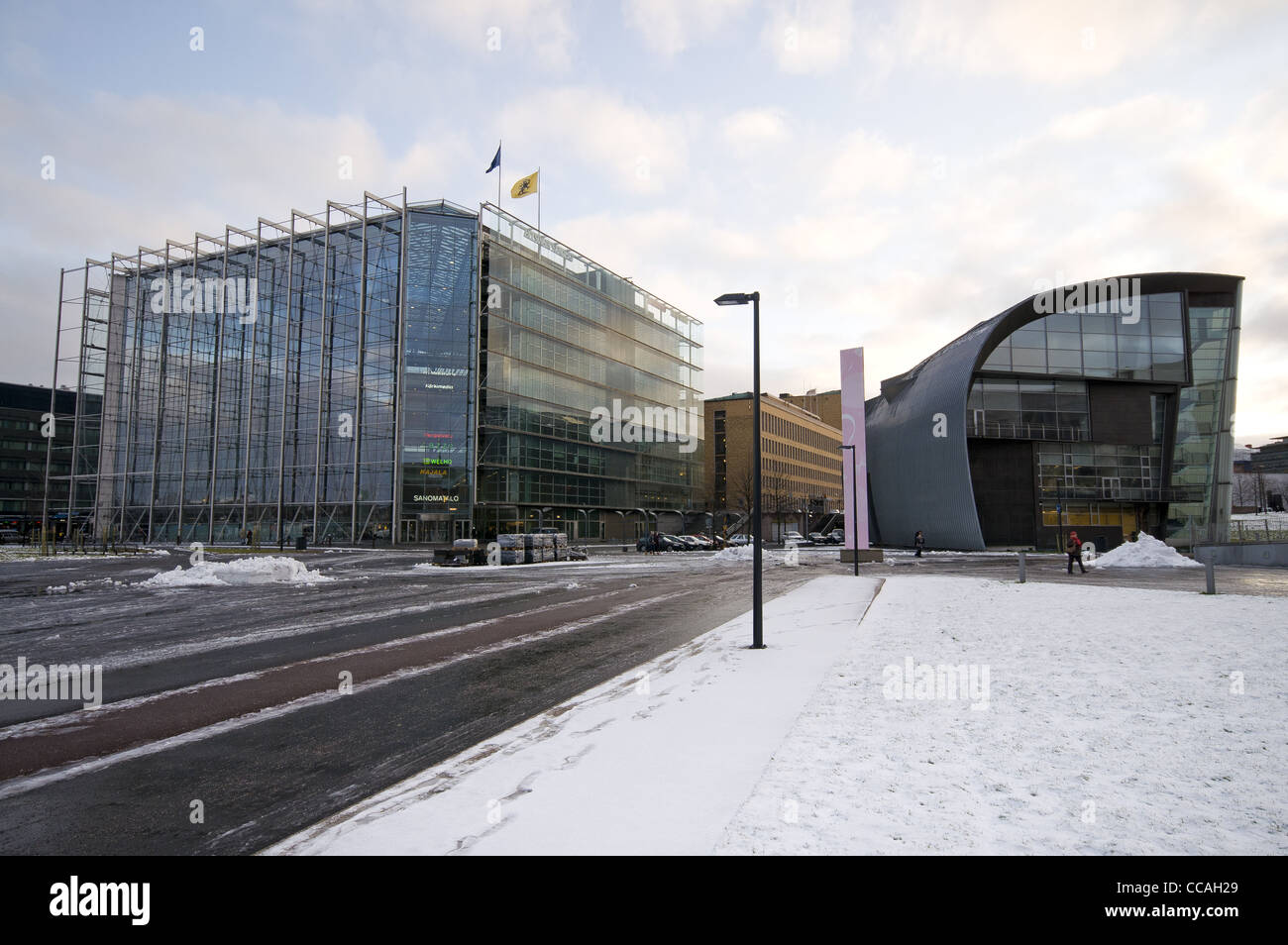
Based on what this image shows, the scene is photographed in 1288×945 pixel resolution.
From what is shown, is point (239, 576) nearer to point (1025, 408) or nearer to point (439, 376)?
point (439, 376)

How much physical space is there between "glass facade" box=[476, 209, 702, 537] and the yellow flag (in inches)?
200

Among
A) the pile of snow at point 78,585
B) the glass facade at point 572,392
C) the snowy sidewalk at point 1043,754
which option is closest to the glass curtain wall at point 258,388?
the glass facade at point 572,392

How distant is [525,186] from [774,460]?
64587 millimetres

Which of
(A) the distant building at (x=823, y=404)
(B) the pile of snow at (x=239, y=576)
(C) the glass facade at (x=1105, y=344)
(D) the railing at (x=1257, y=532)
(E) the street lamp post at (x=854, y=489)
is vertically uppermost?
(A) the distant building at (x=823, y=404)

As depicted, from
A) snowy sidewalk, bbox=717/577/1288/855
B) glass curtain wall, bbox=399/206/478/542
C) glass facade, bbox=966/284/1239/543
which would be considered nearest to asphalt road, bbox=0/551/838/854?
snowy sidewalk, bbox=717/577/1288/855

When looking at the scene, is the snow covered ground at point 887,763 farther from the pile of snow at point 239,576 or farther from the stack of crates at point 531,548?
the stack of crates at point 531,548

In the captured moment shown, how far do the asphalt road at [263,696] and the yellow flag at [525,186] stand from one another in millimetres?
49465

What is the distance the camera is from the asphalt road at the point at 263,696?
186 inches

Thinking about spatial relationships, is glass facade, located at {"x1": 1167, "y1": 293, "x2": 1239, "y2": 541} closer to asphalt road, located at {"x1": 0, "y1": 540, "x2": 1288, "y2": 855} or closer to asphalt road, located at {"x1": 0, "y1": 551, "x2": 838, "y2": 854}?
asphalt road, located at {"x1": 0, "y1": 540, "x2": 1288, "y2": 855}

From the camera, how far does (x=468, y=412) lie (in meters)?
61.2

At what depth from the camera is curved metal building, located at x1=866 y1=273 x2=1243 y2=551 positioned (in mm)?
51812
